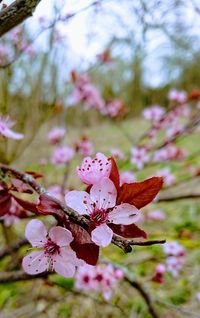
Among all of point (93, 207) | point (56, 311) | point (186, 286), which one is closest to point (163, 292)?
point (186, 286)

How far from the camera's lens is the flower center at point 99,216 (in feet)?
1.90

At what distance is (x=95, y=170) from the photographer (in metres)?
0.59

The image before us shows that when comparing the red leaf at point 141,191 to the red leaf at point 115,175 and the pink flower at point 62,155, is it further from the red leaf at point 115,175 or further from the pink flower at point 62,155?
the pink flower at point 62,155

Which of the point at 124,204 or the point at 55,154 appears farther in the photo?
the point at 55,154

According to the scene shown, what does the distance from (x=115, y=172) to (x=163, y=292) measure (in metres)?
1.92

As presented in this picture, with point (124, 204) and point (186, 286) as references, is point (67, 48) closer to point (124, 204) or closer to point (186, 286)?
point (186, 286)

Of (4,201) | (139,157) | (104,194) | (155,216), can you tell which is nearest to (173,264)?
(139,157)

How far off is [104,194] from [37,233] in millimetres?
135

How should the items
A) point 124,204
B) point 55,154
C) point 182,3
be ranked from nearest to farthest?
point 124,204 < point 182,3 < point 55,154

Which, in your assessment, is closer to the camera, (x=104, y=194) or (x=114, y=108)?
(x=104, y=194)

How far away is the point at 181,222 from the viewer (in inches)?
143

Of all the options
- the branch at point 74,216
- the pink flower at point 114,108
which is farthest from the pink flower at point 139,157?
the branch at point 74,216

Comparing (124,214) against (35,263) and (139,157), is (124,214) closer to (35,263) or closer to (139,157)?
(35,263)

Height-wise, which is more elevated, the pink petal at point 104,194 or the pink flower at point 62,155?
the pink flower at point 62,155
